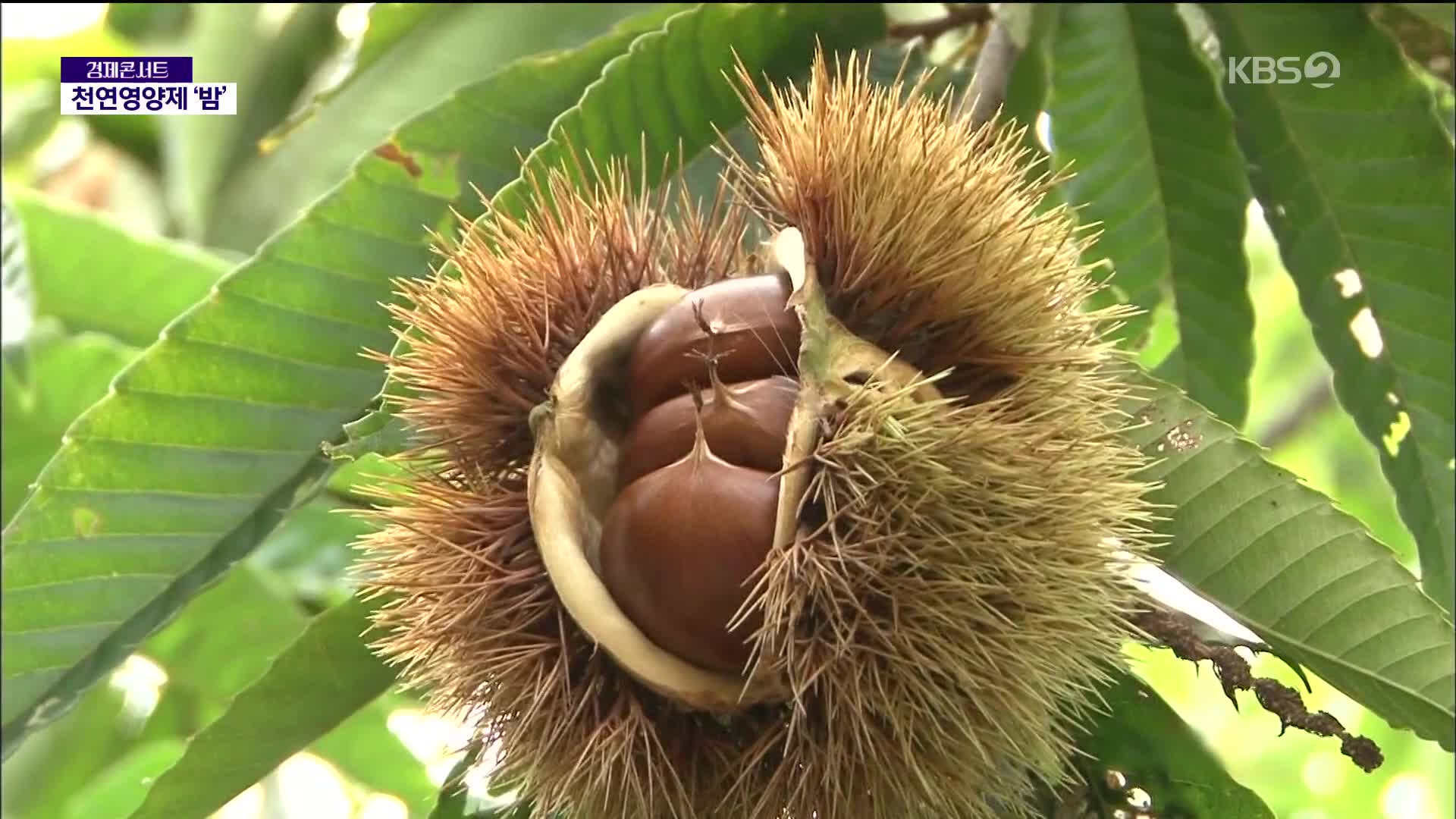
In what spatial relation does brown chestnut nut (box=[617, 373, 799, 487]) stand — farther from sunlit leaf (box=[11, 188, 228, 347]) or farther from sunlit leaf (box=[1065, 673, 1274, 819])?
sunlit leaf (box=[11, 188, 228, 347])

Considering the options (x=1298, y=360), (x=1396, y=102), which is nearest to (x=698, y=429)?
(x=1396, y=102)

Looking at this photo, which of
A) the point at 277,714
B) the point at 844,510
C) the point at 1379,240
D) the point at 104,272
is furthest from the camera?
the point at 104,272

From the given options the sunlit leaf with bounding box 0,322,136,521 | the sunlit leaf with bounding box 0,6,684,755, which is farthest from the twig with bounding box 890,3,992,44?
the sunlit leaf with bounding box 0,322,136,521

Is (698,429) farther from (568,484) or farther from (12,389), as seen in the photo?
(12,389)

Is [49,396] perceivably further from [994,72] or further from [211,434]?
[994,72]

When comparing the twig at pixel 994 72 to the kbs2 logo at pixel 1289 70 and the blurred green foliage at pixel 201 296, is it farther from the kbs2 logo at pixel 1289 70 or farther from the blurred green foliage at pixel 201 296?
the kbs2 logo at pixel 1289 70

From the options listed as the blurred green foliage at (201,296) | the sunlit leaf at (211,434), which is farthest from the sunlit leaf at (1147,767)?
the sunlit leaf at (211,434)

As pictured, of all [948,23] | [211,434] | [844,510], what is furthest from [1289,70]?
[211,434]
